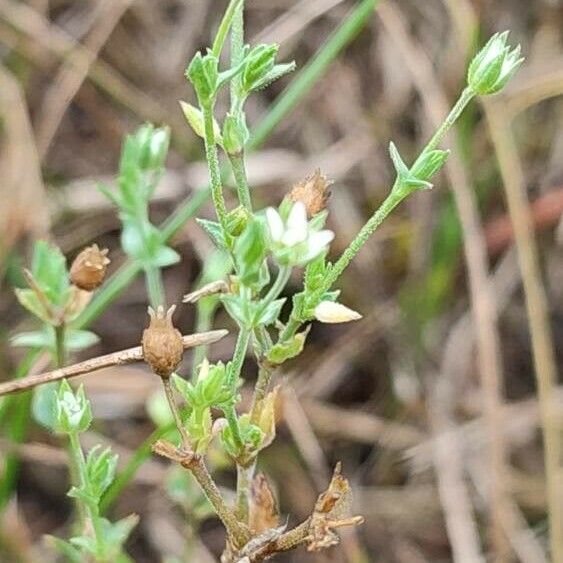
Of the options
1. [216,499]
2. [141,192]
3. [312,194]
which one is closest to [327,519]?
[216,499]

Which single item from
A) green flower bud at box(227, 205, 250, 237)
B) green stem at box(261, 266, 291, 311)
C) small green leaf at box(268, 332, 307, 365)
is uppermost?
green flower bud at box(227, 205, 250, 237)

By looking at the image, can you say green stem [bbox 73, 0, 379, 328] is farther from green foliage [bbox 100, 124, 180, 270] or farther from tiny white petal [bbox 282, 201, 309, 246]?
tiny white petal [bbox 282, 201, 309, 246]

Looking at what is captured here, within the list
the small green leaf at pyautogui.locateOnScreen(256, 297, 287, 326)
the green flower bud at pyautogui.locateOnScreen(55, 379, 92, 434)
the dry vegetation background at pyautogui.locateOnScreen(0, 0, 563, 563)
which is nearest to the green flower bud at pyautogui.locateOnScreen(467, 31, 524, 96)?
the small green leaf at pyautogui.locateOnScreen(256, 297, 287, 326)

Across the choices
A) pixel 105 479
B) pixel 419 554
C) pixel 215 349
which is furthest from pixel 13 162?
pixel 105 479

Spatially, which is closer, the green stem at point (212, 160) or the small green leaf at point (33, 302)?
the green stem at point (212, 160)

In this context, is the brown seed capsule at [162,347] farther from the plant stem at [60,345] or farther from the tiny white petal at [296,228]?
the plant stem at [60,345]

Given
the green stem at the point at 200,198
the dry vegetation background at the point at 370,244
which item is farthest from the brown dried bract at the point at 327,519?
the dry vegetation background at the point at 370,244

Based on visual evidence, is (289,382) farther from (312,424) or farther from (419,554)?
(419,554)
